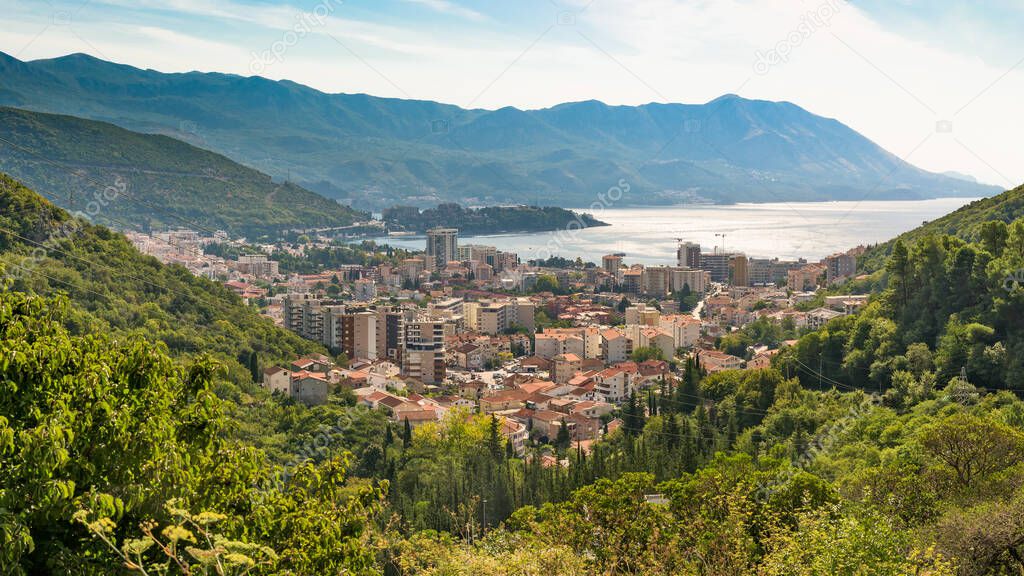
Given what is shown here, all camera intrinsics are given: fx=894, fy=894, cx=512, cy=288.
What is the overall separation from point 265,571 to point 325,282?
3846cm

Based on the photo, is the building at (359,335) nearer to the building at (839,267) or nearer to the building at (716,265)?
the building at (839,267)

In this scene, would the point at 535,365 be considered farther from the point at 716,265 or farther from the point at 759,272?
the point at 716,265

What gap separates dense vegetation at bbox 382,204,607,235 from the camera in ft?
233

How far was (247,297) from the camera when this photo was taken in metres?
32.3

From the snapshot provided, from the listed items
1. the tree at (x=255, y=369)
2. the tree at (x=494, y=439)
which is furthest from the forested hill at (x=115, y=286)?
the tree at (x=494, y=439)

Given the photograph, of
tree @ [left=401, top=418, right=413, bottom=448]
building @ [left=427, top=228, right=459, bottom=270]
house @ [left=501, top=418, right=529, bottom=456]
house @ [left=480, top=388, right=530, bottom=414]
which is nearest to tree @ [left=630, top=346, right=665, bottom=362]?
house @ [left=480, top=388, right=530, bottom=414]

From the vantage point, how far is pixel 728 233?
69.4m

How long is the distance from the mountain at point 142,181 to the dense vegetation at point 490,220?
704 cm

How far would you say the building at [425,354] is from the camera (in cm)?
2241

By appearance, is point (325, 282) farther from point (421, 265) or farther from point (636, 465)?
point (636, 465)

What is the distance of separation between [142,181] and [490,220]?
28669 millimetres

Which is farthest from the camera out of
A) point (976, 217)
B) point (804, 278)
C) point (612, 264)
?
point (612, 264)

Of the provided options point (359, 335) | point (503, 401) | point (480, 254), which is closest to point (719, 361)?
point (503, 401)

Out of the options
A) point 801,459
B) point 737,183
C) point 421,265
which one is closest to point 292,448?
point 801,459
